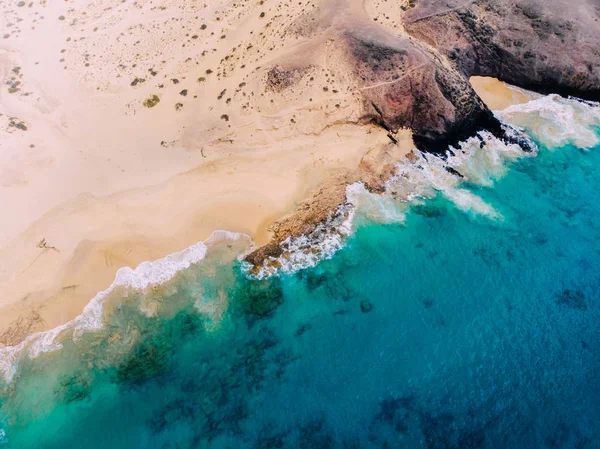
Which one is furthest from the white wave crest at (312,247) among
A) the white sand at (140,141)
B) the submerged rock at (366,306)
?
the submerged rock at (366,306)

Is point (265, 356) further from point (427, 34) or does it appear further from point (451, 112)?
point (427, 34)

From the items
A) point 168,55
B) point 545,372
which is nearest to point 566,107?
point 545,372

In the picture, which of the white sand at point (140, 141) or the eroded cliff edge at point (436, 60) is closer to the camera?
the white sand at point (140, 141)

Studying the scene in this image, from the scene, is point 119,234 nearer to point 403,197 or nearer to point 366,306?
point 366,306

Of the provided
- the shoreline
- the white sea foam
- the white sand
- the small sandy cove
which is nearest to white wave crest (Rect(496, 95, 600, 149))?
the small sandy cove

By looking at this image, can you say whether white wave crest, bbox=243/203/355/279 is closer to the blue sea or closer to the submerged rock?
the blue sea

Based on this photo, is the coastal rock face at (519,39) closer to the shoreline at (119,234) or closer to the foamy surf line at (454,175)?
the foamy surf line at (454,175)

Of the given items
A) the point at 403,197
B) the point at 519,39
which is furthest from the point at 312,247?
the point at 519,39
